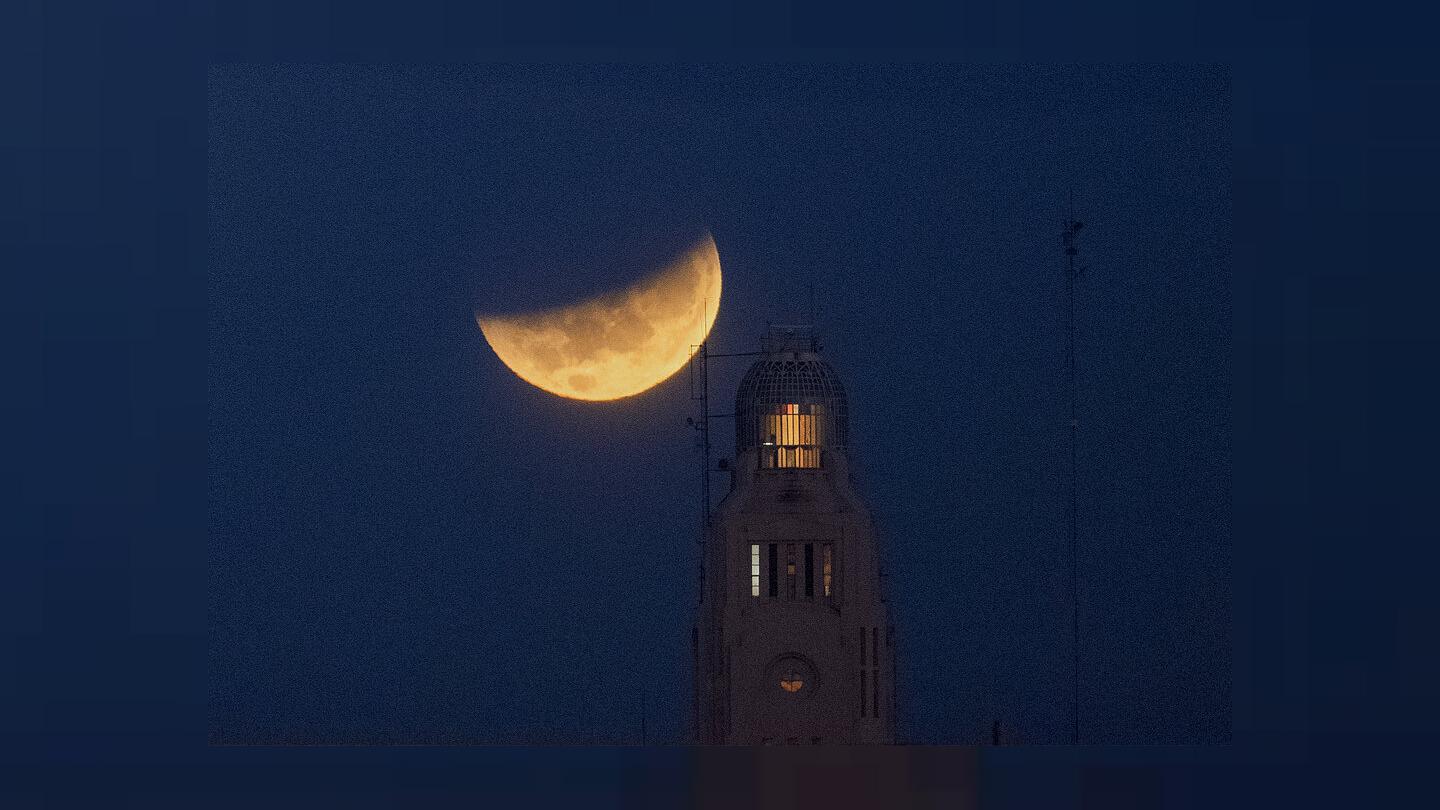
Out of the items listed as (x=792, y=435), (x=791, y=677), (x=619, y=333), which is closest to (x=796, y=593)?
(x=791, y=677)

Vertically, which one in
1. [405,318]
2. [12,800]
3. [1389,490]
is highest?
[405,318]

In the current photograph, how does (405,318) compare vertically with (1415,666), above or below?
above

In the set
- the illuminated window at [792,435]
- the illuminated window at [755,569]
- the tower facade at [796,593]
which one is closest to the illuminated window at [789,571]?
the tower facade at [796,593]

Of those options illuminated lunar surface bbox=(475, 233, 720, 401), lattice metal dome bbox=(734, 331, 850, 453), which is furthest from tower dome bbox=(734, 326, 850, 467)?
illuminated lunar surface bbox=(475, 233, 720, 401)

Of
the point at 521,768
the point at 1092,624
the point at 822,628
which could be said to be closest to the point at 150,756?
the point at 521,768

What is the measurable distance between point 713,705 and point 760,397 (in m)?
1.51

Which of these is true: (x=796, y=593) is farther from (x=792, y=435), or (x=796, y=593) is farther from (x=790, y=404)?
(x=790, y=404)

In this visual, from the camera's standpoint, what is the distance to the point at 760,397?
8.08 metres

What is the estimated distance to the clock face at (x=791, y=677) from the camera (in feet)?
26.7

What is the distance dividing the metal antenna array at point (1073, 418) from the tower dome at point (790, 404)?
1.12 metres

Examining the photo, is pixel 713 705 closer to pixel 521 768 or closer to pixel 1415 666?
pixel 521 768

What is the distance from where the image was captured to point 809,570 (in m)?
8.20

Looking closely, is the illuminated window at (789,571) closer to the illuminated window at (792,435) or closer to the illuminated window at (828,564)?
the illuminated window at (828,564)

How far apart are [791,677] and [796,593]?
402 millimetres
